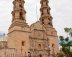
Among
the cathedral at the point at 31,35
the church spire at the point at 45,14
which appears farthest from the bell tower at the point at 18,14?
the church spire at the point at 45,14

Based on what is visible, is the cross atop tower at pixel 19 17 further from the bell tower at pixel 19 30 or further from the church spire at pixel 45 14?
the church spire at pixel 45 14

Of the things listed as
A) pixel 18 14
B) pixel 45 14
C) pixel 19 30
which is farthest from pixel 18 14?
pixel 45 14

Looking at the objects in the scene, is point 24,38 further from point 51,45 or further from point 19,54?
Answer: point 51,45

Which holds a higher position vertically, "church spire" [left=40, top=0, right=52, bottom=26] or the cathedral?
"church spire" [left=40, top=0, right=52, bottom=26]

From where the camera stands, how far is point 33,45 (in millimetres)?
53969

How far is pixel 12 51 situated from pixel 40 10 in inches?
500

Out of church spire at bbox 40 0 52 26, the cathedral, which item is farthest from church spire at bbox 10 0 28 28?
church spire at bbox 40 0 52 26

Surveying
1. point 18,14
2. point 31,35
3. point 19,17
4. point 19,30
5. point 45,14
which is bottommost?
point 31,35

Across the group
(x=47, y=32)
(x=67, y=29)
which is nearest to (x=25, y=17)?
(x=47, y=32)

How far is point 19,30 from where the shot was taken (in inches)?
2048

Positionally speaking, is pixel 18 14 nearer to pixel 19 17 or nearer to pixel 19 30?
pixel 19 17

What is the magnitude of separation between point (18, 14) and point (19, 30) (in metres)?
3.34

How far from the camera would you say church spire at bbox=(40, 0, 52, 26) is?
57500 mm

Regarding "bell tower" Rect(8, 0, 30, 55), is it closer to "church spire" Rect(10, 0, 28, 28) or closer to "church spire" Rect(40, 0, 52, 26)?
"church spire" Rect(10, 0, 28, 28)
